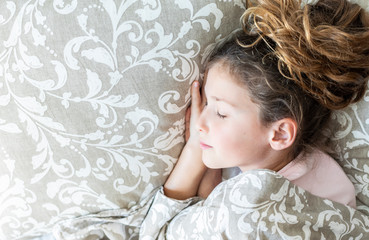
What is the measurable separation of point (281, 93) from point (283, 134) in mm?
120

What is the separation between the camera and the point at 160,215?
108 cm

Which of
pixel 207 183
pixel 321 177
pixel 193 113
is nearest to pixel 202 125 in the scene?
pixel 193 113

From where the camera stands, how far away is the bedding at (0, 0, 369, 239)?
912 millimetres

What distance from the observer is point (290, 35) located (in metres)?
0.89

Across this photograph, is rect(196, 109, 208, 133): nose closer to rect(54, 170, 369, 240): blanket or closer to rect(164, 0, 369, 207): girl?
rect(164, 0, 369, 207): girl

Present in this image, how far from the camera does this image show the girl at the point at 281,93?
0.89 meters

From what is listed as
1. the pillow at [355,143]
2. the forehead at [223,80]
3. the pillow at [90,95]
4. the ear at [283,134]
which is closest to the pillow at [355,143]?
the pillow at [355,143]

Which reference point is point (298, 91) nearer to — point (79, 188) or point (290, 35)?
point (290, 35)

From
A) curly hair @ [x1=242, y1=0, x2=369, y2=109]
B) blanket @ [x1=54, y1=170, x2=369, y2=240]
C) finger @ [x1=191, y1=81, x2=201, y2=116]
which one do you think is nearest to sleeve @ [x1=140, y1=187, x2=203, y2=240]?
blanket @ [x1=54, y1=170, x2=369, y2=240]

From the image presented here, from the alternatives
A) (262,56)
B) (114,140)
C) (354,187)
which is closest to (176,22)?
(262,56)

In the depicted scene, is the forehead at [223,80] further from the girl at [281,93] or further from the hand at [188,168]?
the hand at [188,168]

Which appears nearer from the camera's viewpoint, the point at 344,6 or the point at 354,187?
the point at 344,6

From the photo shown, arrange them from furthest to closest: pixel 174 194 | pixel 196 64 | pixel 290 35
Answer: pixel 174 194 → pixel 196 64 → pixel 290 35

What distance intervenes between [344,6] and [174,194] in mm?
682
